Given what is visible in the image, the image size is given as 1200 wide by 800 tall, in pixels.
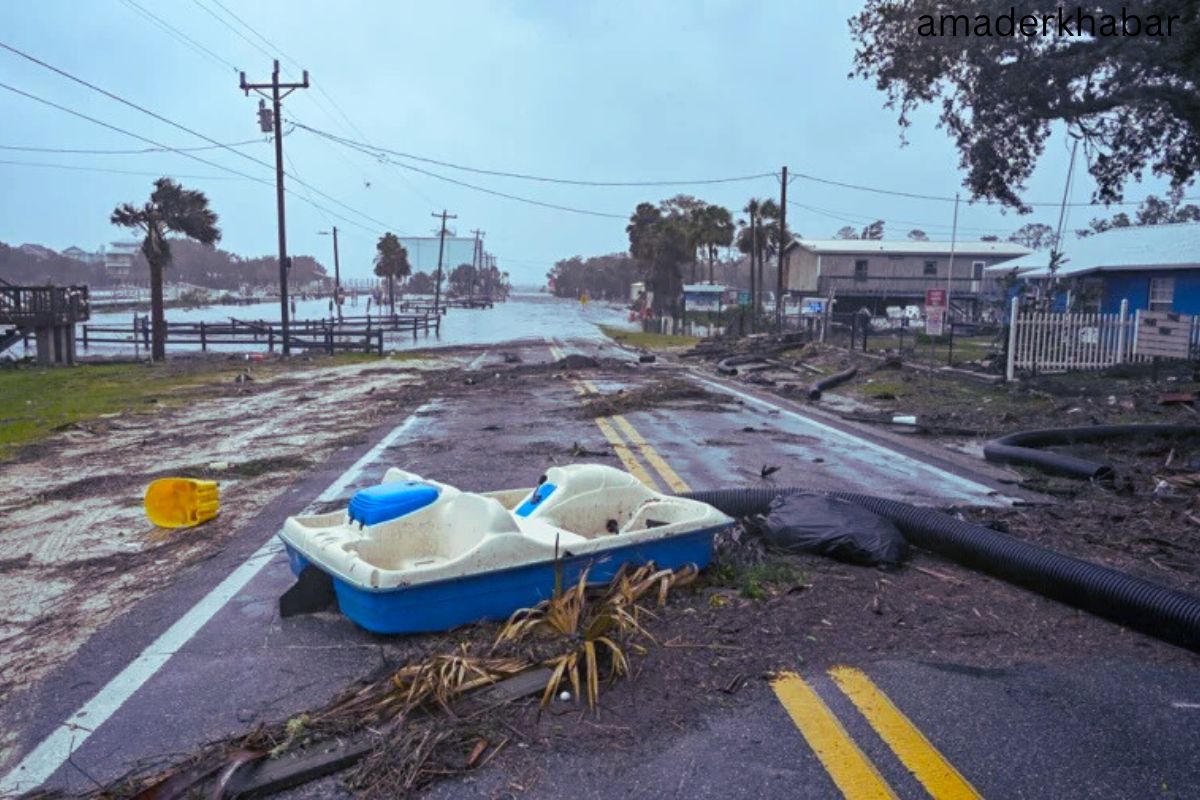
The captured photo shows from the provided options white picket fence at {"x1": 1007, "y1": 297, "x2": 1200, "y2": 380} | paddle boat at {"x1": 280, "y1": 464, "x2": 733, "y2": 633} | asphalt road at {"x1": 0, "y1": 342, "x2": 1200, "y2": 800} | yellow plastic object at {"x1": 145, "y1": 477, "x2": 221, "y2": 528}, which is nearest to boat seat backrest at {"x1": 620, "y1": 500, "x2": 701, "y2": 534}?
paddle boat at {"x1": 280, "y1": 464, "x2": 733, "y2": 633}

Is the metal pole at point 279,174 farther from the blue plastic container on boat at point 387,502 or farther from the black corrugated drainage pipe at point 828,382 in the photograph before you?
the blue plastic container on boat at point 387,502

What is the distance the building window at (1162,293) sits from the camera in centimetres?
3331

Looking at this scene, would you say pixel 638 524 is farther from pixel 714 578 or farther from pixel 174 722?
pixel 174 722

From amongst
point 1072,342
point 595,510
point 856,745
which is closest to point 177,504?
point 595,510

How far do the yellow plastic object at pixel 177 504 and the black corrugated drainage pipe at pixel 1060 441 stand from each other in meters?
8.14

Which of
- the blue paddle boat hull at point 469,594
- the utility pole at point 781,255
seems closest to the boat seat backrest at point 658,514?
the blue paddle boat hull at point 469,594

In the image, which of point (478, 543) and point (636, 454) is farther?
point (636, 454)

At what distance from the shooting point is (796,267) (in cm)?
8094

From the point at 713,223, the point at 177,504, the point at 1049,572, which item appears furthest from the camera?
the point at 713,223

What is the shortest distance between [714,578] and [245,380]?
21711 mm

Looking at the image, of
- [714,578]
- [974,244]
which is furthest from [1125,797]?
[974,244]

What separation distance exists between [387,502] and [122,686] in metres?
1.53

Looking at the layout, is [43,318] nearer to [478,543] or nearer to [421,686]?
[478,543]

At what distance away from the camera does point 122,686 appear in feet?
14.9
